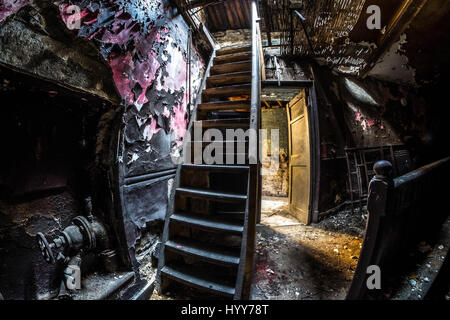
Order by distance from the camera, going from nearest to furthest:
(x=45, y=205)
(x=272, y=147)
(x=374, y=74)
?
(x=45, y=205)
(x=374, y=74)
(x=272, y=147)

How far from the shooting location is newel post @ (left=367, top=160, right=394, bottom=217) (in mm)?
1331

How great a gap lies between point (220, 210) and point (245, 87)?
268 centimetres

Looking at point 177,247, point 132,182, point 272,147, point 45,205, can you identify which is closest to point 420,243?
point 177,247

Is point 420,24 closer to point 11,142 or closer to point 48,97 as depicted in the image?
point 48,97

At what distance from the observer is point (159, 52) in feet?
8.62

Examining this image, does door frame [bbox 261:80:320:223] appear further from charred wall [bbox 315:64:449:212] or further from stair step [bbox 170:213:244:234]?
stair step [bbox 170:213:244:234]

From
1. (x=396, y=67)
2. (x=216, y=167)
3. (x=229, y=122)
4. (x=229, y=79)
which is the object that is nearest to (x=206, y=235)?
(x=216, y=167)

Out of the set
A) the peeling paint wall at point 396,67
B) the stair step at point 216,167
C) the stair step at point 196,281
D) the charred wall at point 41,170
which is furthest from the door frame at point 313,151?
the charred wall at point 41,170

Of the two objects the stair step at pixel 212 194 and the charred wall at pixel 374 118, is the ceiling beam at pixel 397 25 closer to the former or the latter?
the charred wall at pixel 374 118

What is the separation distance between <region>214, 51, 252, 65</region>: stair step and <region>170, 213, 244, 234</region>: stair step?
3.71 m

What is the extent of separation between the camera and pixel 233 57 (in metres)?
4.13

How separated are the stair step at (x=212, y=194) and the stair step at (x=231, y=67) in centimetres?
295

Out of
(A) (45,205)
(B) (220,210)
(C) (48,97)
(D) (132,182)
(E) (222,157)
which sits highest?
(C) (48,97)

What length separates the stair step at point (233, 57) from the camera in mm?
4039
